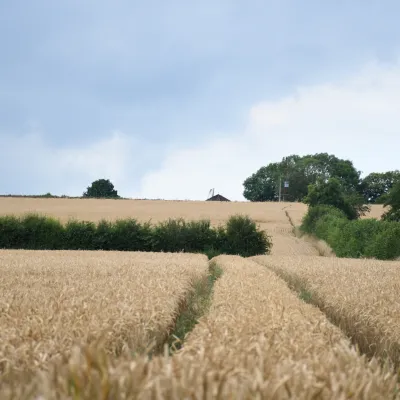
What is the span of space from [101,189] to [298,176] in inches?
1516

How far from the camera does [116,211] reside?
185 feet

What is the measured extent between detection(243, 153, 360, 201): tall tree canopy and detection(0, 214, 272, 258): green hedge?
61.7 meters

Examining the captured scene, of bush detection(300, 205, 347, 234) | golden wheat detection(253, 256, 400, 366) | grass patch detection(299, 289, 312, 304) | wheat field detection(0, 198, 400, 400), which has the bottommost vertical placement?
grass patch detection(299, 289, 312, 304)

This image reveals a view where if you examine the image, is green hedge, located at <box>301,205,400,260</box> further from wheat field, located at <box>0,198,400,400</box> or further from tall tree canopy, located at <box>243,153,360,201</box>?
tall tree canopy, located at <box>243,153,360,201</box>

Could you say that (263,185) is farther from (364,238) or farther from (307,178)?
(364,238)

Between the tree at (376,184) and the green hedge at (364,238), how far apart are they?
63273 mm

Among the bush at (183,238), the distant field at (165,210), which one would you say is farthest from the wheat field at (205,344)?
the distant field at (165,210)

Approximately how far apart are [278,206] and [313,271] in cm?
5647

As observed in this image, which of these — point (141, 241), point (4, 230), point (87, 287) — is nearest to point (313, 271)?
point (87, 287)

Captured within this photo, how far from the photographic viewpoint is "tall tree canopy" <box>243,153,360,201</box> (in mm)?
95250

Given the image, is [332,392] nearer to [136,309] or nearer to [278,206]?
[136,309]

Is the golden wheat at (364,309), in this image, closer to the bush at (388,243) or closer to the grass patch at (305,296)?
the grass patch at (305,296)

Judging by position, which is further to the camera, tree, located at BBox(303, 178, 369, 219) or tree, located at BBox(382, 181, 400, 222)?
tree, located at BBox(303, 178, 369, 219)

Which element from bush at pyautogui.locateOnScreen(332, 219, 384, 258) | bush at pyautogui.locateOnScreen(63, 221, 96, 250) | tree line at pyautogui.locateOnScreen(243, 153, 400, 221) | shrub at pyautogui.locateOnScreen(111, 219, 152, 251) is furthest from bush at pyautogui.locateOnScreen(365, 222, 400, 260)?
tree line at pyautogui.locateOnScreen(243, 153, 400, 221)
